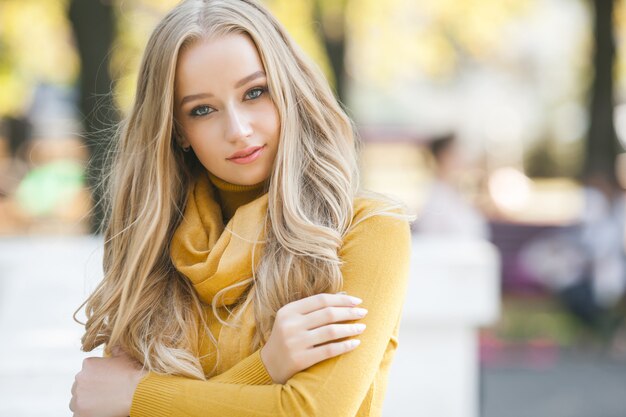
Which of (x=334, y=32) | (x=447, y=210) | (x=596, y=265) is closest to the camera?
(x=447, y=210)

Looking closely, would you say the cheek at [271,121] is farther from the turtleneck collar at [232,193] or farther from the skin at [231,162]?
the turtleneck collar at [232,193]

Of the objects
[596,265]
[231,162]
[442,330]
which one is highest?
[231,162]

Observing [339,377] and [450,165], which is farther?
[450,165]

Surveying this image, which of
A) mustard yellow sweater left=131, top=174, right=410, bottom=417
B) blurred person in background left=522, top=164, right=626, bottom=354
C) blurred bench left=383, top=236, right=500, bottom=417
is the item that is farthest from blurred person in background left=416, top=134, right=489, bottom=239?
mustard yellow sweater left=131, top=174, right=410, bottom=417

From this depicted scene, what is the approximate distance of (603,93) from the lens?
38.0 ft

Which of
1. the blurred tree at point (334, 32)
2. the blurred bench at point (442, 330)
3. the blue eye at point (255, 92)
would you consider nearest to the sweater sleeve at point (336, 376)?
the blue eye at point (255, 92)

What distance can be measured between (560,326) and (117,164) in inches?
286

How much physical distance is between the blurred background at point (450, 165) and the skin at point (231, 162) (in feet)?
1.82

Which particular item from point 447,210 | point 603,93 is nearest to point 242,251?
point 447,210

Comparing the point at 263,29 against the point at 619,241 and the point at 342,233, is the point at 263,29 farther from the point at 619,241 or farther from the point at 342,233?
the point at 619,241

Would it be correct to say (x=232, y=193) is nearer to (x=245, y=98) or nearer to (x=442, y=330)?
(x=245, y=98)

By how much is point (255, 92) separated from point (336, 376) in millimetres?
A: 748

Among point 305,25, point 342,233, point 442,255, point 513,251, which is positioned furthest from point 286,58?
point 513,251

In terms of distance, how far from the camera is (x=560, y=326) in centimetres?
892
